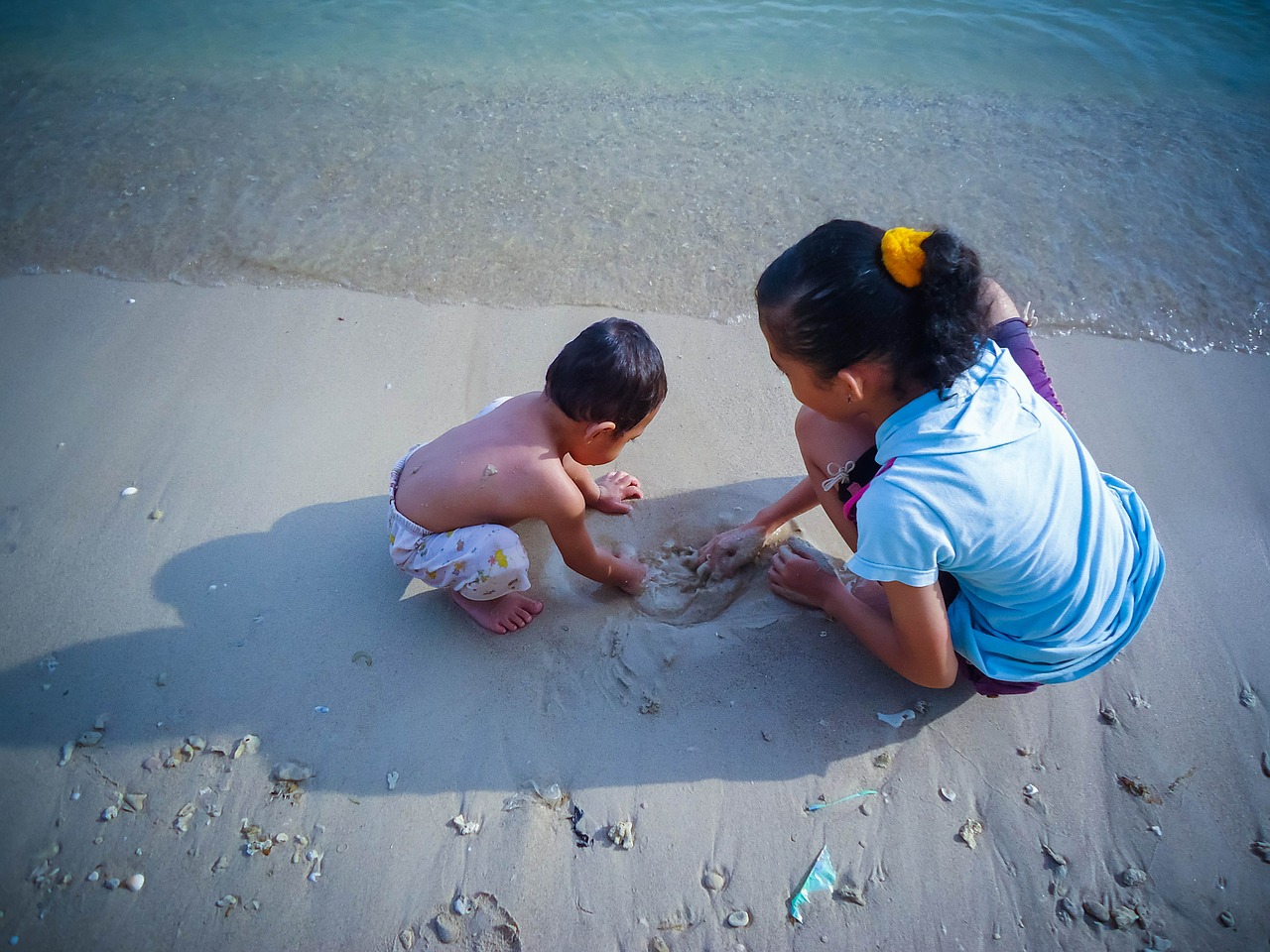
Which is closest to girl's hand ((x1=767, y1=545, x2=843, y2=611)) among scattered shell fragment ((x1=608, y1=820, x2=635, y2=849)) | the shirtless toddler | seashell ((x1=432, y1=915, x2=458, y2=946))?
the shirtless toddler

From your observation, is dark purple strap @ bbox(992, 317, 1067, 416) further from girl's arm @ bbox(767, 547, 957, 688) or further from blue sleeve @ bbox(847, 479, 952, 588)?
blue sleeve @ bbox(847, 479, 952, 588)

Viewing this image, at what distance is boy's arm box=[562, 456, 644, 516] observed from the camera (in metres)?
2.24

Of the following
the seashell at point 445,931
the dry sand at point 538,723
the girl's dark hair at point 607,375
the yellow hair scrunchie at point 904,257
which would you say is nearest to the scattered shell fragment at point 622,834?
the dry sand at point 538,723

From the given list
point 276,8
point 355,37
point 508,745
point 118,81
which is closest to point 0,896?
point 508,745

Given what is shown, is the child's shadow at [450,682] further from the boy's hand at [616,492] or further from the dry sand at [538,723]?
the boy's hand at [616,492]

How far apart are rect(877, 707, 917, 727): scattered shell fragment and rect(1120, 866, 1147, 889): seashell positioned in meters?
0.48

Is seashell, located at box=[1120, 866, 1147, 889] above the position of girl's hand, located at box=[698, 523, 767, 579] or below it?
below

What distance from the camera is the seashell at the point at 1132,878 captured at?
154 cm

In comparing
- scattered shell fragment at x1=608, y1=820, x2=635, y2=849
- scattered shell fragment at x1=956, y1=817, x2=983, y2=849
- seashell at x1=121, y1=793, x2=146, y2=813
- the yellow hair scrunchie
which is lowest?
seashell at x1=121, y1=793, x2=146, y2=813

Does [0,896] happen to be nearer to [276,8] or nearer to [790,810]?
[790,810]

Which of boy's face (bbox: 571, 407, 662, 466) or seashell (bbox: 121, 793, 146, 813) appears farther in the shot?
boy's face (bbox: 571, 407, 662, 466)

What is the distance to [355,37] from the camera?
192 inches

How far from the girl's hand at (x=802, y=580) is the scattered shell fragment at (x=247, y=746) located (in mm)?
1290

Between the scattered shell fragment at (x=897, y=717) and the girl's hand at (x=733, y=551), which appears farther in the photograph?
the girl's hand at (x=733, y=551)
